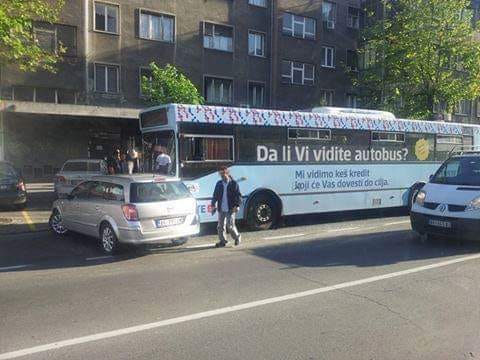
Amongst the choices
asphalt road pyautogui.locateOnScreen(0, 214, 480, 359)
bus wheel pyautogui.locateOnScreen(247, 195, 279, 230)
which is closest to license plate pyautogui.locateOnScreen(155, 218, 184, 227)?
asphalt road pyautogui.locateOnScreen(0, 214, 480, 359)

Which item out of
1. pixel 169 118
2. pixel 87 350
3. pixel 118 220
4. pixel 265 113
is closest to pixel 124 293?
pixel 87 350

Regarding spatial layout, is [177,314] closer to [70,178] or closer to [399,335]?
[399,335]

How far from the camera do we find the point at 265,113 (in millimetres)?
12805

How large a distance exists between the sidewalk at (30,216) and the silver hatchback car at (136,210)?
2.88 m

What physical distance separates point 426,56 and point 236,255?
67.6 ft

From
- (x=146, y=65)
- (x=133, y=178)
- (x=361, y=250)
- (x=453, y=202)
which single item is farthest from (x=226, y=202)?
(x=146, y=65)

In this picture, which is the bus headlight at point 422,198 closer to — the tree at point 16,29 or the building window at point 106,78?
the tree at point 16,29

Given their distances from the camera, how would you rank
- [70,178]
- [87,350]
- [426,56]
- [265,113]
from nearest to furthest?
1. [87,350]
2. [265,113]
3. [70,178]
4. [426,56]

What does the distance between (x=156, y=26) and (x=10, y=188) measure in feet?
50.4

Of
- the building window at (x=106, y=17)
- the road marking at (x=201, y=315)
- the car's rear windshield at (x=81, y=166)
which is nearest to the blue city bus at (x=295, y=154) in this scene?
the road marking at (x=201, y=315)

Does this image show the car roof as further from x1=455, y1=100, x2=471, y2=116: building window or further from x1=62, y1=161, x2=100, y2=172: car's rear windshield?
x1=455, y1=100, x2=471, y2=116: building window

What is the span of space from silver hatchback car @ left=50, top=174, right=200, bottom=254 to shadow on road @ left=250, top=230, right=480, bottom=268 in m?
1.59

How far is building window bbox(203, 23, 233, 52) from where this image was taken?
3003 centimetres

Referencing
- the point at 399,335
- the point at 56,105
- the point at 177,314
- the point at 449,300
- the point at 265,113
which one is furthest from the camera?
the point at 56,105
